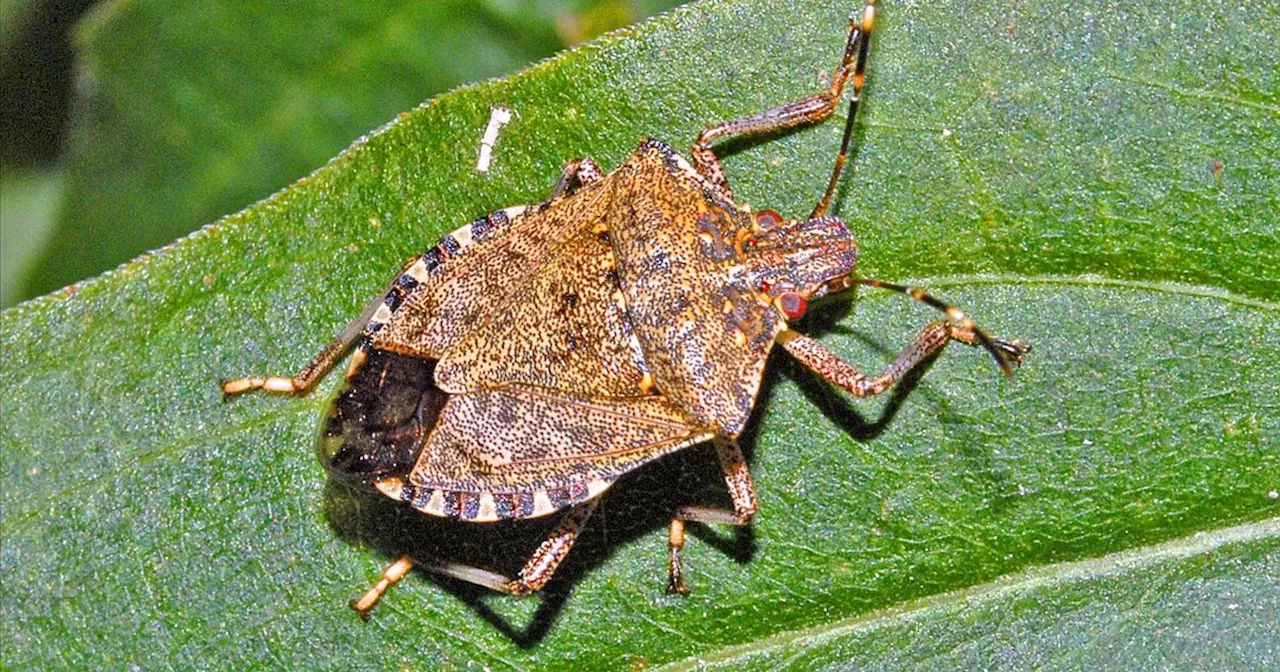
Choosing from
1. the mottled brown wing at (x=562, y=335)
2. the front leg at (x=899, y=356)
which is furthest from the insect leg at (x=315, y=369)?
the front leg at (x=899, y=356)

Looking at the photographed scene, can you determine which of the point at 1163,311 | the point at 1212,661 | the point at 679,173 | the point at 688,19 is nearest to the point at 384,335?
the point at 679,173

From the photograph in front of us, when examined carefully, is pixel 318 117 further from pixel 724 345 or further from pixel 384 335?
pixel 724 345

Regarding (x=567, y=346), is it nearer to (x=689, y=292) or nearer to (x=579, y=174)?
(x=689, y=292)

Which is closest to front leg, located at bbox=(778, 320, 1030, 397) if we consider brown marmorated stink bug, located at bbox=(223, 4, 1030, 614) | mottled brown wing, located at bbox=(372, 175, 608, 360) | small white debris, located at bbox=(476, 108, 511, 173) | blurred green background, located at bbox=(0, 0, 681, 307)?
brown marmorated stink bug, located at bbox=(223, 4, 1030, 614)

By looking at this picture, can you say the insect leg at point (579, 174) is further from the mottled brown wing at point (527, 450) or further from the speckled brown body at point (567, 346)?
the mottled brown wing at point (527, 450)

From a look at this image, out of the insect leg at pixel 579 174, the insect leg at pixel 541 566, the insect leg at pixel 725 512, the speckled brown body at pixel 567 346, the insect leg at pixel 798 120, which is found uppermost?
the insect leg at pixel 798 120

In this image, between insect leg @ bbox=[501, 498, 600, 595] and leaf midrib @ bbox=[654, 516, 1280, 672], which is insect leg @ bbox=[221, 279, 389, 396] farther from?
leaf midrib @ bbox=[654, 516, 1280, 672]
